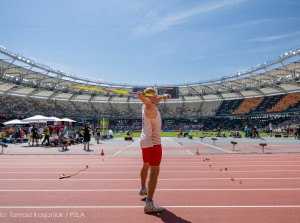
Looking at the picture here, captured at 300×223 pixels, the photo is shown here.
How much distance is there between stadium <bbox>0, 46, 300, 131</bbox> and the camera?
129 feet

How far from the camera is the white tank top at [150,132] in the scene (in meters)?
3.32

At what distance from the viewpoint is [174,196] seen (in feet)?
13.7

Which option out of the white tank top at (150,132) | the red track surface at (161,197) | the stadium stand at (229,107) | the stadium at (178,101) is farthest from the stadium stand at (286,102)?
the white tank top at (150,132)


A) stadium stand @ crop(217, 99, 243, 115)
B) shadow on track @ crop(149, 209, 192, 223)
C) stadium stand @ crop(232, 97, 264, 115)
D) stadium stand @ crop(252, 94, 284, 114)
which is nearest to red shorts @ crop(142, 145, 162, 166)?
shadow on track @ crop(149, 209, 192, 223)

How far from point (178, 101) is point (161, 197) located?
63.8 meters

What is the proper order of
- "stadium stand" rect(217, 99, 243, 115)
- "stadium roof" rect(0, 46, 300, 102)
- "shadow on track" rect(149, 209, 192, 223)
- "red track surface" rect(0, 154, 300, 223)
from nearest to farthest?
"shadow on track" rect(149, 209, 192, 223) < "red track surface" rect(0, 154, 300, 223) < "stadium roof" rect(0, 46, 300, 102) < "stadium stand" rect(217, 99, 243, 115)

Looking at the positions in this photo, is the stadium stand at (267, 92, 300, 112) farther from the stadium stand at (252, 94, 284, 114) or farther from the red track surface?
the red track surface

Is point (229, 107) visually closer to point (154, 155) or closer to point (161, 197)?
point (161, 197)

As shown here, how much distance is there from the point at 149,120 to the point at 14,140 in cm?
2185

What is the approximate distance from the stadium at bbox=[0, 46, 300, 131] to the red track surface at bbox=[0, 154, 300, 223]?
101 ft

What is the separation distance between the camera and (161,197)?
13.5ft

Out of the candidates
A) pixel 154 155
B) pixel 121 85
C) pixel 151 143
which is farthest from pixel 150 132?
pixel 121 85

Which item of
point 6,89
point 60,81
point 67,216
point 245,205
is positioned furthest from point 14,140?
point 6,89

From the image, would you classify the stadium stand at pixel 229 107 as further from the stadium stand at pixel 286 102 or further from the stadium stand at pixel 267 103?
the stadium stand at pixel 286 102
